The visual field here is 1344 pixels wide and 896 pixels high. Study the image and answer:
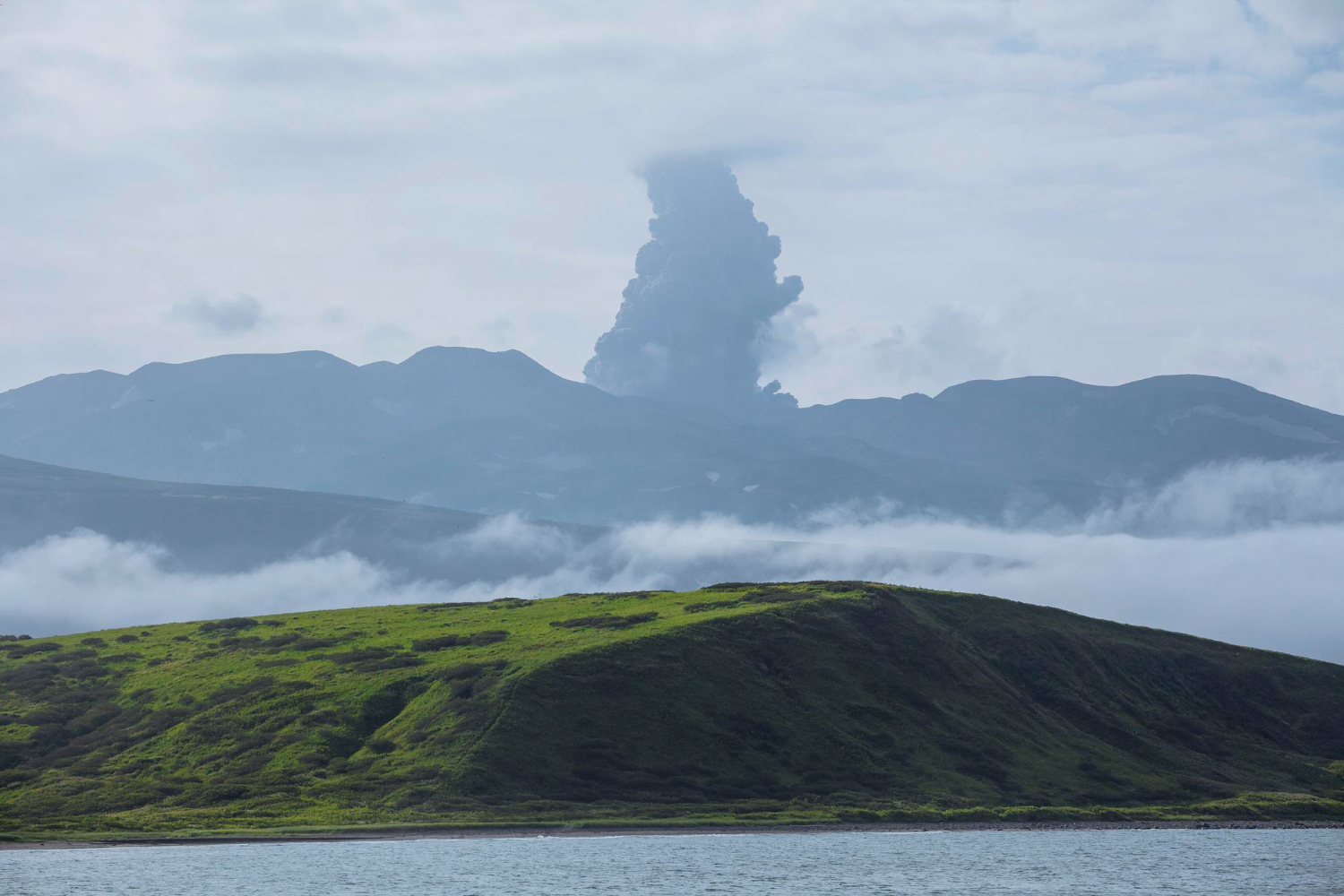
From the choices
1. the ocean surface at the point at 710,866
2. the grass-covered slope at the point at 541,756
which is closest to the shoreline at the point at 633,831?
the ocean surface at the point at 710,866

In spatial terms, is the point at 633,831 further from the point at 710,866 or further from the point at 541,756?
the point at 710,866

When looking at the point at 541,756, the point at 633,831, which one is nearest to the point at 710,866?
the point at 633,831

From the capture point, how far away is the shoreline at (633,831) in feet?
461

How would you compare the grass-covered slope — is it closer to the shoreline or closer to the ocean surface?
the shoreline

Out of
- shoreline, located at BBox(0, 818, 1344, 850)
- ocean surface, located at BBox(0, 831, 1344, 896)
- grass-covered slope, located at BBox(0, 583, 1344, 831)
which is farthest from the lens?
grass-covered slope, located at BBox(0, 583, 1344, 831)

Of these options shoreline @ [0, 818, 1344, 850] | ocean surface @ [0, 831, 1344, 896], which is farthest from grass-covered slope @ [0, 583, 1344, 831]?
ocean surface @ [0, 831, 1344, 896]

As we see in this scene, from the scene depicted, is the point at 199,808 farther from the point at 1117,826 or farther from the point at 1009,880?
the point at 1117,826

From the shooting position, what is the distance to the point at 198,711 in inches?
7357

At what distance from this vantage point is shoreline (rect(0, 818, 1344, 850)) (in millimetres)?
140500

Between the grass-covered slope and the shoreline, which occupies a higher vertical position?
the grass-covered slope

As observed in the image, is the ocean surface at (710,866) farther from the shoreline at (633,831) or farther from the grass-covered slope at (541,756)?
the grass-covered slope at (541,756)

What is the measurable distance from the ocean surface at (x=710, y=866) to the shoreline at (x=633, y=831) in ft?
4.72

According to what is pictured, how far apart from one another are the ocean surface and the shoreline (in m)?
1.44

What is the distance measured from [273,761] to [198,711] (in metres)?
22.2
